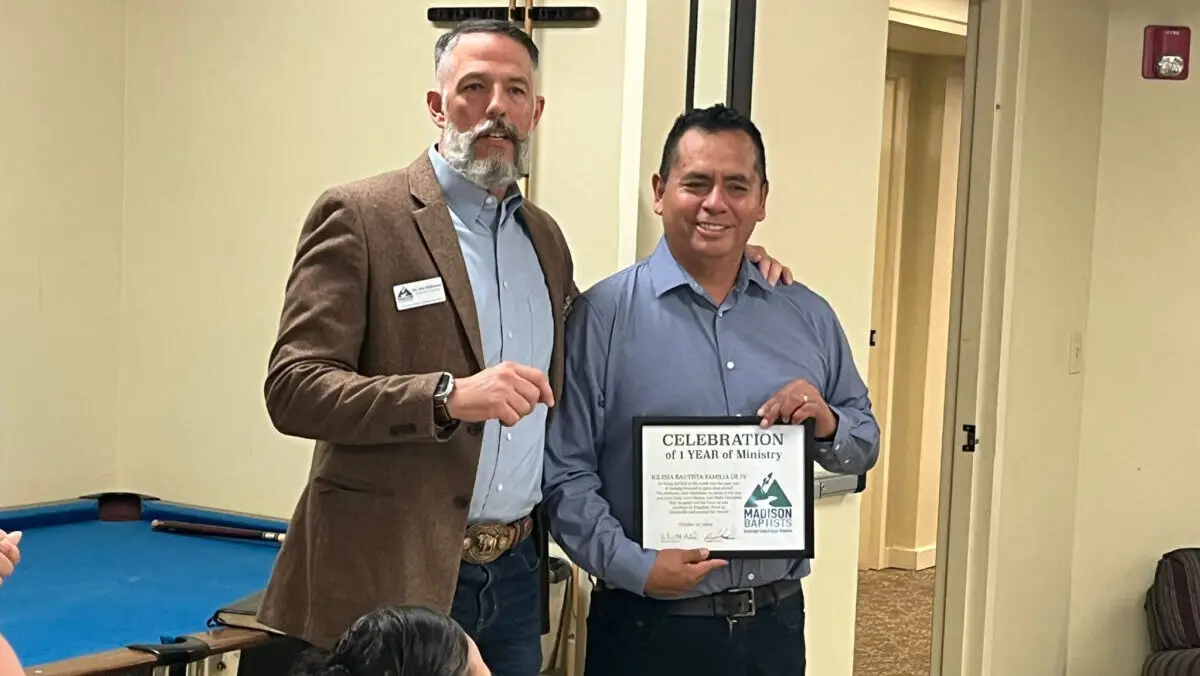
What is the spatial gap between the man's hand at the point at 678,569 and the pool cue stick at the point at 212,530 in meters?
1.49

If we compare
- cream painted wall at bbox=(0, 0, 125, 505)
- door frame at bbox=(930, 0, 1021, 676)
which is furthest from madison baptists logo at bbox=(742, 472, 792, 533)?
cream painted wall at bbox=(0, 0, 125, 505)

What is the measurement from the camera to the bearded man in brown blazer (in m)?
1.81

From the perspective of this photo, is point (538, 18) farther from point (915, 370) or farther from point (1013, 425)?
point (915, 370)

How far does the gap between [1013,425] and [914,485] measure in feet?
7.71

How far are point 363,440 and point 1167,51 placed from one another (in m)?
3.22

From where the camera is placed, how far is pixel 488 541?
2014 mm

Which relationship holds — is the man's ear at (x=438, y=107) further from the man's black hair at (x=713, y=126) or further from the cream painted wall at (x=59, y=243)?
the cream painted wall at (x=59, y=243)

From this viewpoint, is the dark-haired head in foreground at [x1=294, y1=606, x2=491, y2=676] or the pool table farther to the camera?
the pool table

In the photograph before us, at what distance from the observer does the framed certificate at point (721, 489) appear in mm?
2096

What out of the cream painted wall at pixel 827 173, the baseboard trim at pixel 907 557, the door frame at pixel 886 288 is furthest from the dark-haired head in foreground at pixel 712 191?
the baseboard trim at pixel 907 557

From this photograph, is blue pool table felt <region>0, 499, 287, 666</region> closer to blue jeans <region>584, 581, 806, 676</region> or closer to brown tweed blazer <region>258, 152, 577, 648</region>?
brown tweed blazer <region>258, 152, 577, 648</region>

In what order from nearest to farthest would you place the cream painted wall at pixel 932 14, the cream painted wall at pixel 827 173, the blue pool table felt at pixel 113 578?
the blue pool table felt at pixel 113 578, the cream painted wall at pixel 827 173, the cream painted wall at pixel 932 14

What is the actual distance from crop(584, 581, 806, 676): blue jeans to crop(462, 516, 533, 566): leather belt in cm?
24
